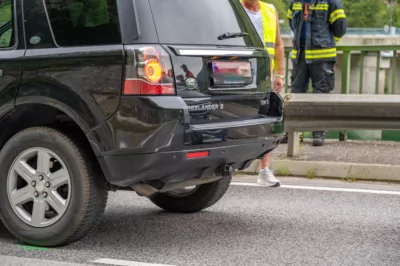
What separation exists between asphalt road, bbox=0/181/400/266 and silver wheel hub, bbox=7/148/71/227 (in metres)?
0.24

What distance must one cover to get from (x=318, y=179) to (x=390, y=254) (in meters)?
2.98

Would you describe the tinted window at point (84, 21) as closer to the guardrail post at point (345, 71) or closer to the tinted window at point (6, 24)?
the tinted window at point (6, 24)

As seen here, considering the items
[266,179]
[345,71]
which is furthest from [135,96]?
[345,71]

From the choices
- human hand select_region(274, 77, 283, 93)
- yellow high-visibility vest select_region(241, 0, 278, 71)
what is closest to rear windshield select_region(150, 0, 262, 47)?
yellow high-visibility vest select_region(241, 0, 278, 71)

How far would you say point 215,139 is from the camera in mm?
4844

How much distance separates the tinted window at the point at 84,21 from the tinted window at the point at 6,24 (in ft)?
1.08

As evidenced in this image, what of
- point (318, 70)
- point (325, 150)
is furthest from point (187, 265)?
point (318, 70)

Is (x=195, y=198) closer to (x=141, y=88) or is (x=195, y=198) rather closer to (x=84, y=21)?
(x=141, y=88)

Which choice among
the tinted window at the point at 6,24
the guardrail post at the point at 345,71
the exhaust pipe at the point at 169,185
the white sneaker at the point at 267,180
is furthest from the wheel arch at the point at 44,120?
the guardrail post at the point at 345,71

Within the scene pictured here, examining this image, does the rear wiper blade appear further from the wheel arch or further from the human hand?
the human hand

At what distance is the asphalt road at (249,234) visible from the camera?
488 centimetres

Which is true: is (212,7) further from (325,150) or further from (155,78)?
(325,150)

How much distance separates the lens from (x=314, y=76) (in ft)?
32.8

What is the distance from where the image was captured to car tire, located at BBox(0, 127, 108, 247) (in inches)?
193
